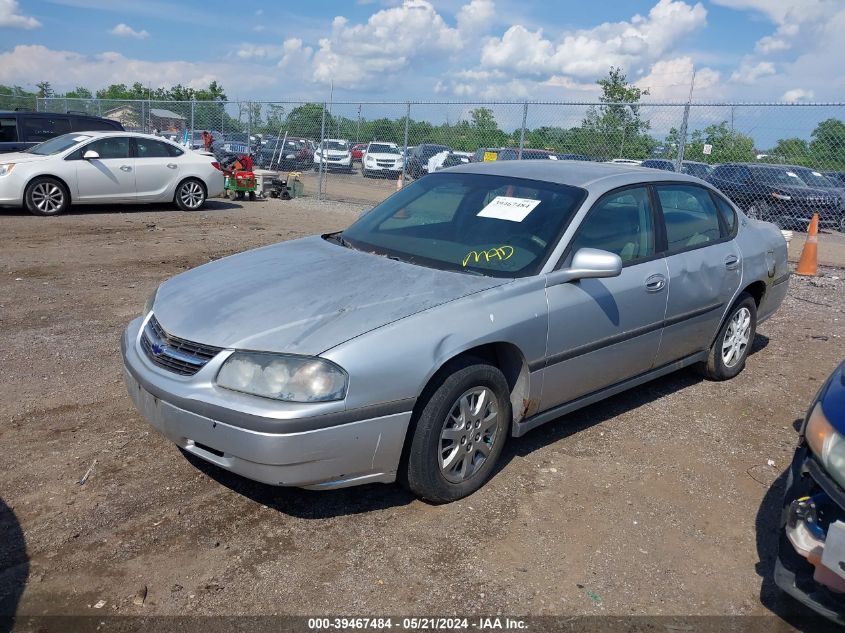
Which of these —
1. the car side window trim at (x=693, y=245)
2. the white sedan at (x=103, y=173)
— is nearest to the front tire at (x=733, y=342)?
the car side window trim at (x=693, y=245)

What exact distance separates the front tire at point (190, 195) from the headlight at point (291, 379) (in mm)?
11818

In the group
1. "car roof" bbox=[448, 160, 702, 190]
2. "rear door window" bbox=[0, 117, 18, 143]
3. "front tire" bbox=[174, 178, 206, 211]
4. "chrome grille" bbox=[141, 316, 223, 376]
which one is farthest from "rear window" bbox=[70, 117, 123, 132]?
"chrome grille" bbox=[141, 316, 223, 376]

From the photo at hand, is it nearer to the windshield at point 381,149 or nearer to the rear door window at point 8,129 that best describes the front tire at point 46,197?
the rear door window at point 8,129

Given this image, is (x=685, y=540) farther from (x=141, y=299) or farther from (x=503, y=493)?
(x=141, y=299)

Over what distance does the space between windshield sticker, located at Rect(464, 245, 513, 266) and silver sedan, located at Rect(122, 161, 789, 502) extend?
0.01m

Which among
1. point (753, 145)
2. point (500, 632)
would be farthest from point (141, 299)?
point (753, 145)

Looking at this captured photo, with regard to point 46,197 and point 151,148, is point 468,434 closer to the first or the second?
point 46,197

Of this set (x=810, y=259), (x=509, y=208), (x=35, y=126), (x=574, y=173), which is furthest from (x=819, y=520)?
(x=35, y=126)

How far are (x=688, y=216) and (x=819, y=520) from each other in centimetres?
287

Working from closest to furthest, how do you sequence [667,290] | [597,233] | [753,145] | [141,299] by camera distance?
[597,233] → [667,290] → [141,299] → [753,145]

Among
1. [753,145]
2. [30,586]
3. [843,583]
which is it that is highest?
[753,145]

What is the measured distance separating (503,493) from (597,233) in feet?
5.26

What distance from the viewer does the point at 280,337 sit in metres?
3.17

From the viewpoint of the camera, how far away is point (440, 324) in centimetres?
336
